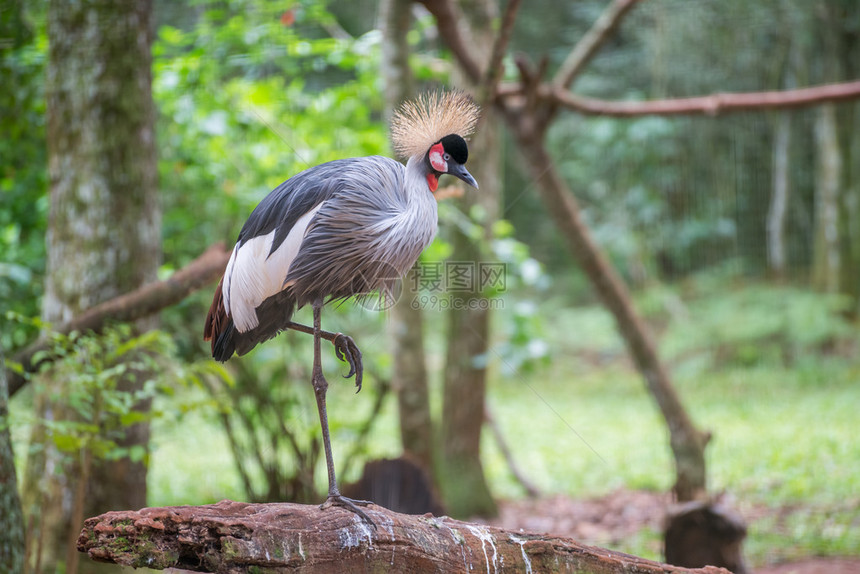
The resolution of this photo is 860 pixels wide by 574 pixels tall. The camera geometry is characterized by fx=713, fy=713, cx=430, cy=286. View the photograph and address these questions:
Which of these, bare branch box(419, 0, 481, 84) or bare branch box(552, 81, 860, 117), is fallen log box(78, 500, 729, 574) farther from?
bare branch box(552, 81, 860, 117)

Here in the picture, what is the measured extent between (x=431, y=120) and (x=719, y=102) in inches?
119

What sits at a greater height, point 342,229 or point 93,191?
point 93,191

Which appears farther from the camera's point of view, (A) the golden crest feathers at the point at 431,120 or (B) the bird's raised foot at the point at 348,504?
(A) the golden crest feathers at the point at 431,120

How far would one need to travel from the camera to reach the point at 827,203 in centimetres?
925

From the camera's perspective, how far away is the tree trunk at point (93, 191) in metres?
3.08

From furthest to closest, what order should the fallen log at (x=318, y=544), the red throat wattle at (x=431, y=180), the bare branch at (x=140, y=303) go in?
the bare branch at (x=140, y=303), the red throat wattle at (x=431, y=180), the fallen log at (x=318, y=544)

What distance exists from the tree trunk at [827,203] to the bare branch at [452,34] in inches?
255

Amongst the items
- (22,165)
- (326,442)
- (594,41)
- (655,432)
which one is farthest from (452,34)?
(655,432)

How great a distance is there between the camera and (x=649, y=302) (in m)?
10.2

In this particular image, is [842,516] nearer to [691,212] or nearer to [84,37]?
[84,37]

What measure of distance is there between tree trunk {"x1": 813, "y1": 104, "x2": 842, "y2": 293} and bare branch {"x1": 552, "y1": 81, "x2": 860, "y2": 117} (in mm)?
5105

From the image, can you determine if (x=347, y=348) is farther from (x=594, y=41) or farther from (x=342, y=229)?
(x=594, y=41)

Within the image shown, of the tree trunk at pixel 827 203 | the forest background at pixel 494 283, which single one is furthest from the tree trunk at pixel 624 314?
the tree trunk at pixel 827 203

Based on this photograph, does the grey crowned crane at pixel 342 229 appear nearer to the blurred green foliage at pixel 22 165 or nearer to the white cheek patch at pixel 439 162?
the white cheek patch at pixel 439 162
